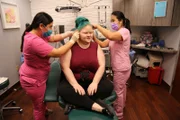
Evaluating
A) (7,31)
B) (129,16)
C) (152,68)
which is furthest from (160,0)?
(7,31)

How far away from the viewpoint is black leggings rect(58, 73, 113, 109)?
4.37 ft

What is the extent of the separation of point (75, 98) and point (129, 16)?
242cm

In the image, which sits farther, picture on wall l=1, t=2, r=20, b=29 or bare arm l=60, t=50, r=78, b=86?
picture on wall l=1, t=2, r=20, b=29

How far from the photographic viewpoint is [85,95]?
1.37 m

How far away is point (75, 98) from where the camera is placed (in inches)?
53.3

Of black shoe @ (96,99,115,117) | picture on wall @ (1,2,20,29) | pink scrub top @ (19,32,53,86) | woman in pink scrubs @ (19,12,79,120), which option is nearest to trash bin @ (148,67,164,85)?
black shoe @ (96,99,115,117)

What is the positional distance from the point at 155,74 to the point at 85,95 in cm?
204

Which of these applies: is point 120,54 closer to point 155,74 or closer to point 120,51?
point 120,51

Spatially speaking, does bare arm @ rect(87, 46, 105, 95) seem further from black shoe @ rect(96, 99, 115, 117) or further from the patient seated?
black shoe @ rect(96, 99, 115, 117)

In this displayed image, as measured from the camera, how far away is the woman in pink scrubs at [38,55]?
53.5 inches

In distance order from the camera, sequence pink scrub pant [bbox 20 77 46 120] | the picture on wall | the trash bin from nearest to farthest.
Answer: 1. pink scrub pant [bbox 20 77 46 120]
2. the picture on wall
3. the trash bin

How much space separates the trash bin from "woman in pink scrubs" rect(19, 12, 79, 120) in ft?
6.73

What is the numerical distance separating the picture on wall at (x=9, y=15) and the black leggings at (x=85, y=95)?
175cm

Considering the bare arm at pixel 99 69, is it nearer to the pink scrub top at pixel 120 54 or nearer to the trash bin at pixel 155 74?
the pink scrub top at pixel 120 54
